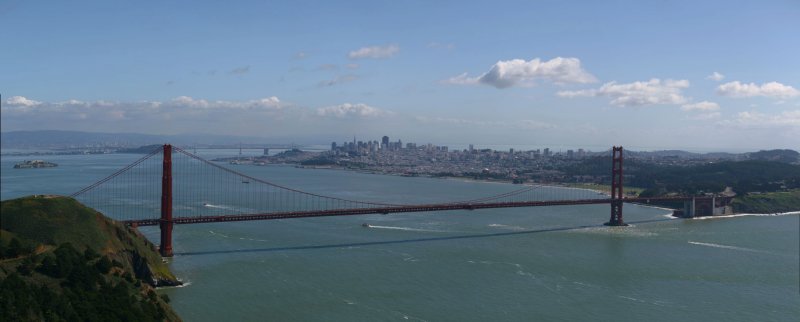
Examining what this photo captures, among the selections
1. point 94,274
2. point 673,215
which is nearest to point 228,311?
point 94,274

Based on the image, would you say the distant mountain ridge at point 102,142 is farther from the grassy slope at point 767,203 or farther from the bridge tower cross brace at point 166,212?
the grassy slope at point 767,203

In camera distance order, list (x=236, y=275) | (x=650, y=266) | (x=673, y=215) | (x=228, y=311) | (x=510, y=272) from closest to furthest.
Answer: (x=228, y=311), (x=236, y=275), (x=510, y=272), (x=650, y=266), (x=673, y=215)

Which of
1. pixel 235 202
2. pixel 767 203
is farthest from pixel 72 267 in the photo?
pixel 767 203

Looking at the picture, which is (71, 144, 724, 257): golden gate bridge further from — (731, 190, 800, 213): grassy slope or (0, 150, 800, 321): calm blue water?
(731, 190, 800, 213): grassy slope

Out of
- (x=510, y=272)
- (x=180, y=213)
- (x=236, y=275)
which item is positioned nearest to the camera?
(x=236, y=275)

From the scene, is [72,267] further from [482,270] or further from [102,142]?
[102,142]

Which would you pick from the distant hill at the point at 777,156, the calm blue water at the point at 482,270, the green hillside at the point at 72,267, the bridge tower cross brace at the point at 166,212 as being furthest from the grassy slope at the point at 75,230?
the distant hill at the point at 777,156

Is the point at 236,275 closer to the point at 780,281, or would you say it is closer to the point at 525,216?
the point at 780,281

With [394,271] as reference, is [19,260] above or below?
above
